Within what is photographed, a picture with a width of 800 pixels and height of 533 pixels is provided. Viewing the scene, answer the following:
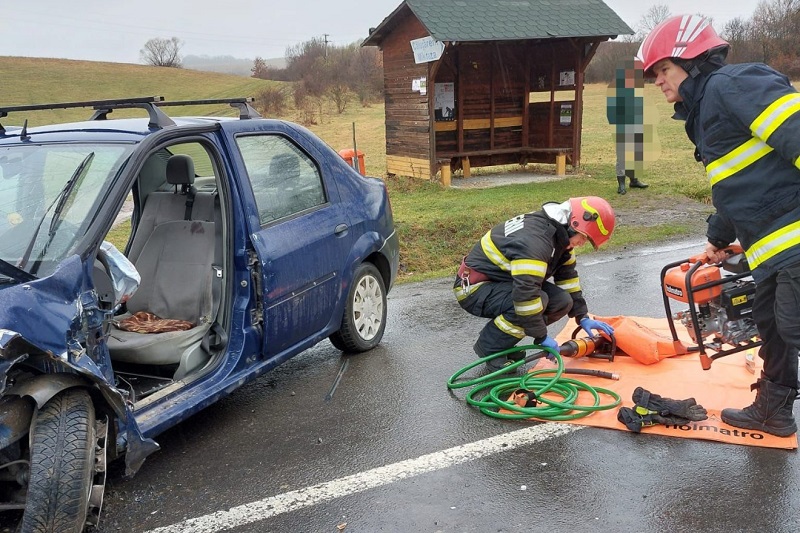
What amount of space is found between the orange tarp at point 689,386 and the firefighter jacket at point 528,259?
480mm

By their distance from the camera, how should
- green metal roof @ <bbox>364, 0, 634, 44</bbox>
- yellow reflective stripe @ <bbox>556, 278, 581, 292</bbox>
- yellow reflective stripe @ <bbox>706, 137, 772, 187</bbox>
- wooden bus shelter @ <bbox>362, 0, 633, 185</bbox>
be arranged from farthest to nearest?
wooden bus shelter @ <bbox>362, 0, 633, 185</bbox>
green metal roof @ <bbox>364, 0, 634, 44</bbox>
yellow reflective stripe @ <bbox>556, 278, 581, 292</bbox>
yellow reflective stripe @ <bbox>706, 137, 772, 187</bbox>

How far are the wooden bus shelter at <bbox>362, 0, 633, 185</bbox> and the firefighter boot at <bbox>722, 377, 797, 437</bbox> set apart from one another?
10.5m

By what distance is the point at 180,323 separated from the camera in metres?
4.11

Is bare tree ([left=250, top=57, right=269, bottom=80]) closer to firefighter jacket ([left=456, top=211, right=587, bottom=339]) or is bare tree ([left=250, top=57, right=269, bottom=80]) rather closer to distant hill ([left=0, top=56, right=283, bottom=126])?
distant hill ([left=0, top=56, right=283, bottom=126])

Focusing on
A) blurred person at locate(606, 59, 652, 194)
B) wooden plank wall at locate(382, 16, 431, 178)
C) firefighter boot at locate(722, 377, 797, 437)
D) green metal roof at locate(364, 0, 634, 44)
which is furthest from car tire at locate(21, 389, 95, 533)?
wooden plank wall at locate(382, 16, 431, 178)

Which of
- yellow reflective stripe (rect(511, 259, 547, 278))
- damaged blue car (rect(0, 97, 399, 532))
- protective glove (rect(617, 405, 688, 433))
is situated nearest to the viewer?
damaged blue car (rect(0, 97, 399, 532))

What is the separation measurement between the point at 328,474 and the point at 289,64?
58649 millimetres

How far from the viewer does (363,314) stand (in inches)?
199

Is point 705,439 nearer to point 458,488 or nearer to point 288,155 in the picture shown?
point 458,488

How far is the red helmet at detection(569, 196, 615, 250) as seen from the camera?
4383 mm

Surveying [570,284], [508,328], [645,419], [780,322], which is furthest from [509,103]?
[780,322]

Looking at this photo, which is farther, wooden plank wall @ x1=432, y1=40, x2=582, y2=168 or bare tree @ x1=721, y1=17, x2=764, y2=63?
bare tree @ x1=721, y1=17, x2=764, y2=63

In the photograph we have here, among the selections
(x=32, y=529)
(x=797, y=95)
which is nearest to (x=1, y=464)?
(x=32, y=529)

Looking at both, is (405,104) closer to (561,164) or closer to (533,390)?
(561,164)
